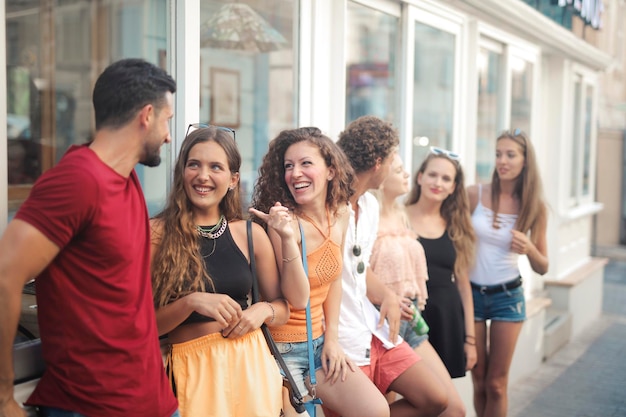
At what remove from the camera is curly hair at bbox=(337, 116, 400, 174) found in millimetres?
3568

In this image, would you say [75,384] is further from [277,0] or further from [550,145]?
[550,145]

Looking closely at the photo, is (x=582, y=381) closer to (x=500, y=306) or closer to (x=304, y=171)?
(x=500, y=306)

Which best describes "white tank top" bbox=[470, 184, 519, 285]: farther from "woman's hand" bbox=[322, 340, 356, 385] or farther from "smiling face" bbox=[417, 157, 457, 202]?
"woman's hand" bbox=[322, 340, 356, 385]

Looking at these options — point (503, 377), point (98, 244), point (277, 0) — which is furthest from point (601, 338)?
point (98, 244)

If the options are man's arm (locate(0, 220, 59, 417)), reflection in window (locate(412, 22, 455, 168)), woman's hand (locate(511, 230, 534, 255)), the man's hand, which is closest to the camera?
man's arm (locate(0, 220, 59, 417))

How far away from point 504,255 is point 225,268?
2.60 metres

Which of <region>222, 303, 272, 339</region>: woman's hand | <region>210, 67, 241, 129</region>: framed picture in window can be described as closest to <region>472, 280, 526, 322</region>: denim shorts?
<region>222, 303, 272, 339</region>: woman's hand

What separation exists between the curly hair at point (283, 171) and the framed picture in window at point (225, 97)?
438 cm

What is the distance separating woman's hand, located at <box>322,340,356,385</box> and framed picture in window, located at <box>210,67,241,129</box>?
464cm

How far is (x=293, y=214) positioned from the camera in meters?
3.08

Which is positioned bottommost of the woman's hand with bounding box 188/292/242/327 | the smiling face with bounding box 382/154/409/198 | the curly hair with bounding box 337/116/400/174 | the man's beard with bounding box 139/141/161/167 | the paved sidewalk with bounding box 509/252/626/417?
the paved sidewalk with bounding box 509/252/626/417

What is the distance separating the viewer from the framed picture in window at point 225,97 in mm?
7523

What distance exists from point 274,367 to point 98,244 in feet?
3.09

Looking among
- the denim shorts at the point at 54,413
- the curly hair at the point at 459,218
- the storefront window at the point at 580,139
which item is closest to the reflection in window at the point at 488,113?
the curly hair at the point at 459,218
